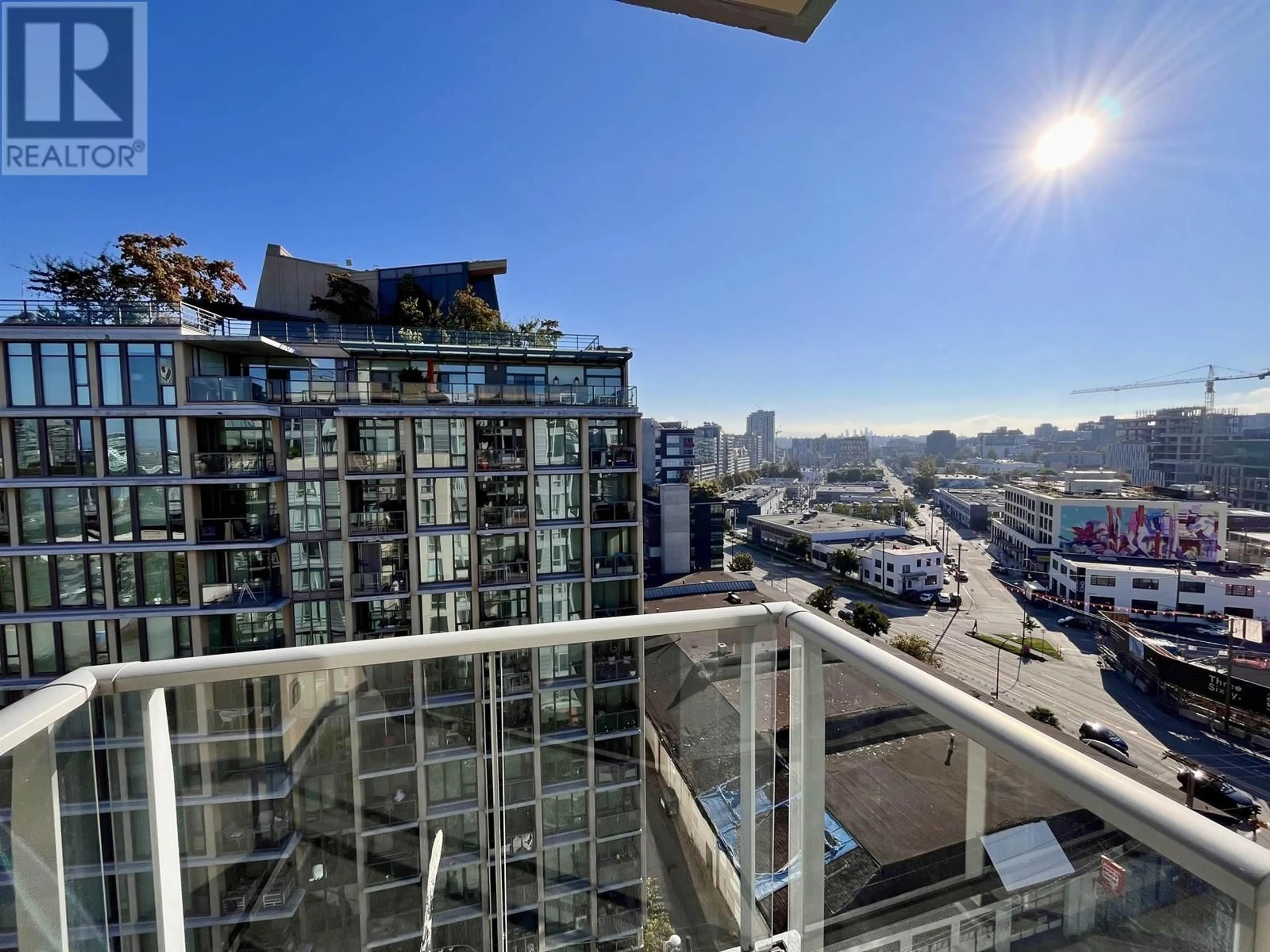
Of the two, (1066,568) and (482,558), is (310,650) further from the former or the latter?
(1066,568)

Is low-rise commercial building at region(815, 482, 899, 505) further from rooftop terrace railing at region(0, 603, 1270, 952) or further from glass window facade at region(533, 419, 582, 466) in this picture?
rooftop terrace railing at region(0, 603, 1270, 952)

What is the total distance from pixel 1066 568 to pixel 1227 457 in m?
33.2

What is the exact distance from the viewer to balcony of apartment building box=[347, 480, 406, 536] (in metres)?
9.14

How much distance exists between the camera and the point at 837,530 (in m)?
35.1

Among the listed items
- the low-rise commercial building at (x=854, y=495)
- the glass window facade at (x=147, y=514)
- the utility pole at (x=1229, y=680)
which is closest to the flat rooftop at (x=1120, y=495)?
the low-rise commercial building at (x=854, y=495)

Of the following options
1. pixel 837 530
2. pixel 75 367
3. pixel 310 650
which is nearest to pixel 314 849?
pixel 310 650

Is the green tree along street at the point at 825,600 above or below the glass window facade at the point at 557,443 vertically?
below

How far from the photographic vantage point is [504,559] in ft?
31.9

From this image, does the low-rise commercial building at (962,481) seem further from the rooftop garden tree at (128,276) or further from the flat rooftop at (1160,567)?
the rooftop garden tree at (128,276)

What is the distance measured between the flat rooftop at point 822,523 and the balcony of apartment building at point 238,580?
3189 centimetres

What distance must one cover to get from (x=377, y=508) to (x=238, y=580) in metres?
2.65

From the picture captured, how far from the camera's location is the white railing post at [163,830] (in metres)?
0.95

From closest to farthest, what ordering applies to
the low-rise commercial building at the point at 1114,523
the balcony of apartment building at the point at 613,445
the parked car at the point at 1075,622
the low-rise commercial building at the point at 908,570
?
1. the balcony of apartment building at the point at 613,445
2. the parked car at the point at 1075,622
3. the low-rise commercial building at the point at 1114,523
4. the low-rise commercial building at the point at 908,570

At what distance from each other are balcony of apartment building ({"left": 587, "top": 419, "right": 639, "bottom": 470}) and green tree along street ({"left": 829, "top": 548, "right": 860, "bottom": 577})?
24.3 m
